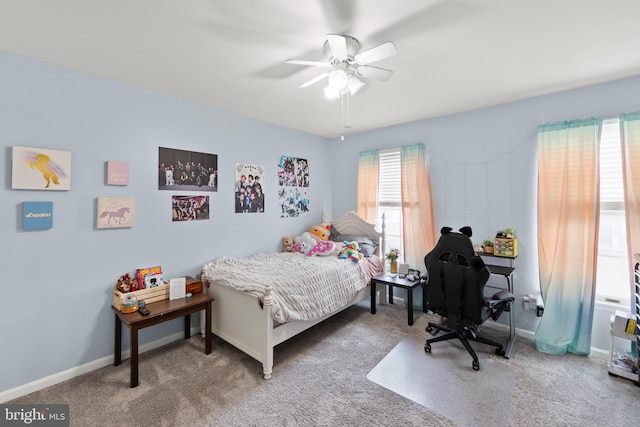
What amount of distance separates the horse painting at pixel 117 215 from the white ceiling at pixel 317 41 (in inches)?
47.5

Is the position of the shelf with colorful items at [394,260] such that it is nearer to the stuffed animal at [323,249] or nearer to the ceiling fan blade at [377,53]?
the stuffed animal at [323,249]

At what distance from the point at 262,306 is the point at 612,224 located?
340cm

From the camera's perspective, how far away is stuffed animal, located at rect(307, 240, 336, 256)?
12.4ft

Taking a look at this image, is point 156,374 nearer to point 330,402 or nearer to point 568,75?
point 330,402

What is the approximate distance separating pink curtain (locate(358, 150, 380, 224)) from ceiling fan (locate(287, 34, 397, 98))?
6.94 feet

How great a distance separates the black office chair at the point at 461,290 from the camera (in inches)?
96.7

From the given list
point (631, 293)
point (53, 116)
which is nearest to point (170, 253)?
point (53, 116)

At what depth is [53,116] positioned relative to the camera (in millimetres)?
2258

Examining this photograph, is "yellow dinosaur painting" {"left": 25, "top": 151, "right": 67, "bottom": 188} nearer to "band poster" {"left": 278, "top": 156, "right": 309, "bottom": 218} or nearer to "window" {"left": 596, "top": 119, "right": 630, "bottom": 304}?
"band poster" {"left": 278, "top": 156, "right": 309, "bottom": 218}

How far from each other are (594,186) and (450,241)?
147cm

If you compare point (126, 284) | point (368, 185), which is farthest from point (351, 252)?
point (126, 284)

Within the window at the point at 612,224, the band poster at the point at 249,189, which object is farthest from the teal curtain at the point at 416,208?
the band poster at the point at 249,189

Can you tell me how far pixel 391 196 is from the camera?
420 cm

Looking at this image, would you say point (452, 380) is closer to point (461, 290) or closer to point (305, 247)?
point (461, 290)
